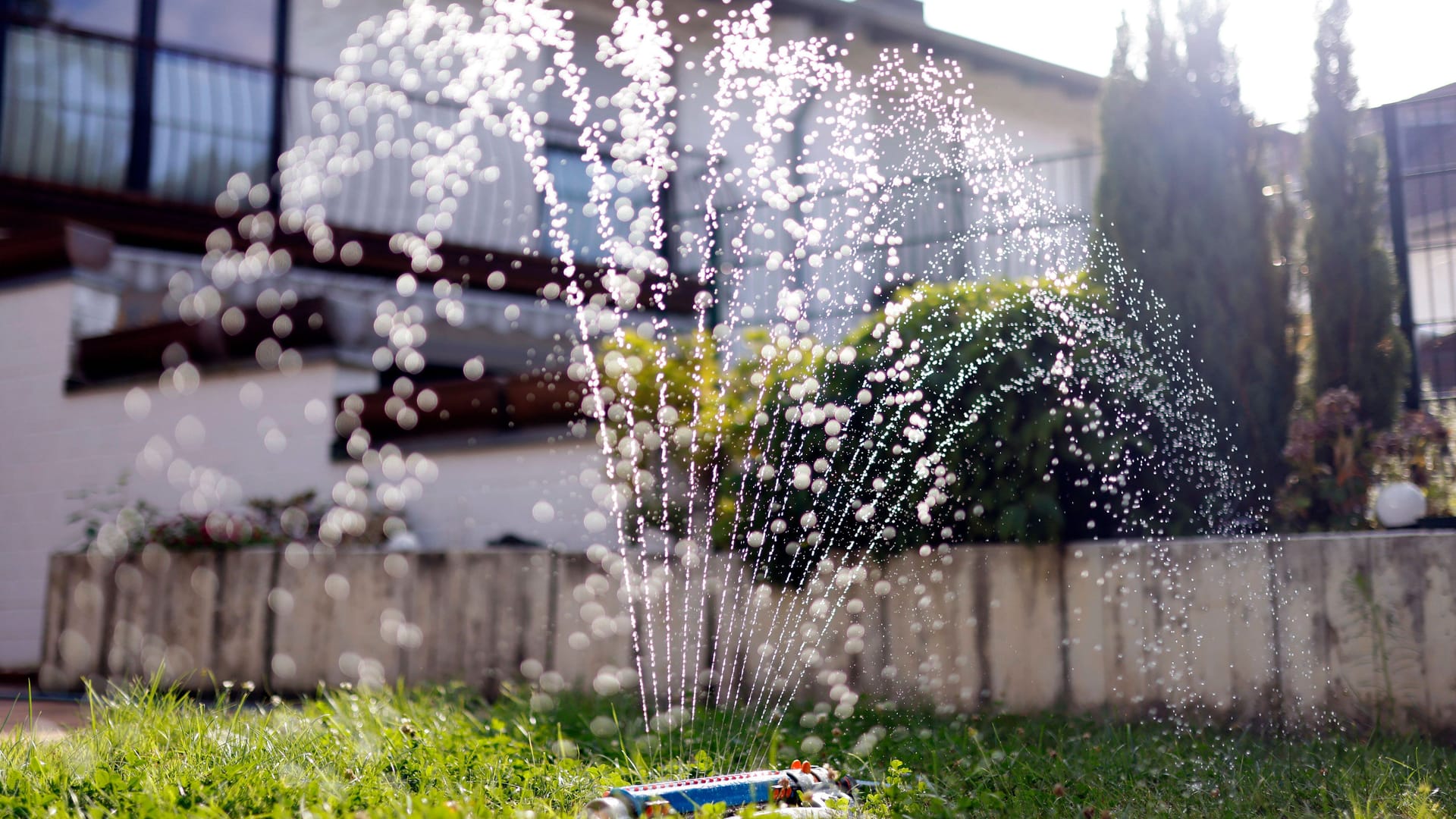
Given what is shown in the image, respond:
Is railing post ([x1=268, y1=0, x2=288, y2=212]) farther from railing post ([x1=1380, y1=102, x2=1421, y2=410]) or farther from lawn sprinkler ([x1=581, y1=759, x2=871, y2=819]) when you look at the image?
lawn sprinkler ([x1=581, y1=759, x2=871, y2=819])

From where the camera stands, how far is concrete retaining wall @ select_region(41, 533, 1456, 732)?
15.1 feet

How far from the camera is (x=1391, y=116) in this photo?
266 inches

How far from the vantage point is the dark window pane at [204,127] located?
9.95m

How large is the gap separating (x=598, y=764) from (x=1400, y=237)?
5.38 meters

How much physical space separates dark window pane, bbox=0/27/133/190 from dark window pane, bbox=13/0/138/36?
505mm

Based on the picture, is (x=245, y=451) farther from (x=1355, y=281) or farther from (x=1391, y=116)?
(x=1391, y=116)

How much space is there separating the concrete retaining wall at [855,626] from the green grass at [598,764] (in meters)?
0.26

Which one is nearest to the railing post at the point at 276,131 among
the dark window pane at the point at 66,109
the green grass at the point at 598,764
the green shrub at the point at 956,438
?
the dark window pane at the point at 66,109

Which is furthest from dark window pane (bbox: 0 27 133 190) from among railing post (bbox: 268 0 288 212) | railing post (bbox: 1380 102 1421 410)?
railing post (bbox: 1380 102 1421 410)

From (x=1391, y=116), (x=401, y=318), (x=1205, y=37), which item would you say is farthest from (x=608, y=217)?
(x=1391, y=116)

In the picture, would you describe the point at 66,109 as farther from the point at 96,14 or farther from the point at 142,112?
the point at 96,14

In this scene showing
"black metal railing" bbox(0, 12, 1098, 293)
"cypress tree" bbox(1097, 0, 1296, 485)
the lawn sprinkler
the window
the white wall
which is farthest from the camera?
the window

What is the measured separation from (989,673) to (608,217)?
7309 millimetres

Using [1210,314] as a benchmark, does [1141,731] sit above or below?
below
